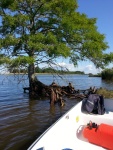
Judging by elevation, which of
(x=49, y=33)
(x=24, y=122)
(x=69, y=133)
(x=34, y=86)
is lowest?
(x=24, y=122)

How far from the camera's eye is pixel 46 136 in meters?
5.54

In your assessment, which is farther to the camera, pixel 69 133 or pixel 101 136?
pixel 69 133

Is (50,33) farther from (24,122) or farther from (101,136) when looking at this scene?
(101,136)

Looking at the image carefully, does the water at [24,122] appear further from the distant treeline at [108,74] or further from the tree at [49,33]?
the distant treeline at [108,74]

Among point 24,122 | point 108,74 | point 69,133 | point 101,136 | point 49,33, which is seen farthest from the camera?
point 108,74

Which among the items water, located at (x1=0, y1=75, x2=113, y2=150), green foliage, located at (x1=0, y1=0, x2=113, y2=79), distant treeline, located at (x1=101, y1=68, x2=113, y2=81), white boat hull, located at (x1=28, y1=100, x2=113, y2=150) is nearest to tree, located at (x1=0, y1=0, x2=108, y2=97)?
green foliage, located at (x1=0, y1=0, x2=113, y2=79)

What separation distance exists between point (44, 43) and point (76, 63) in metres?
3.89

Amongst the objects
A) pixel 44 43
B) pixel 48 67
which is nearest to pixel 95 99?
pixel 44 43

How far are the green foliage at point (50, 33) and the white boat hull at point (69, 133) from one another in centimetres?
820

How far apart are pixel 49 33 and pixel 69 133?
35.0ft

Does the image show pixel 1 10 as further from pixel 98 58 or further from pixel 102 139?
pixel 102 139

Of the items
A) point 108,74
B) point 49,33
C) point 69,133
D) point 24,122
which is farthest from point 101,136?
point 108,74

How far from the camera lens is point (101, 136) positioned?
6016mm

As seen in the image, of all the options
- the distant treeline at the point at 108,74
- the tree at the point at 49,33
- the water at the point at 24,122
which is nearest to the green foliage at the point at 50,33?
the tree at the point at 49,33
